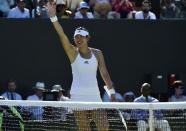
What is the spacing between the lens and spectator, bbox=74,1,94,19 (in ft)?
53.8

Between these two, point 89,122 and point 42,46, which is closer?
point 89,122

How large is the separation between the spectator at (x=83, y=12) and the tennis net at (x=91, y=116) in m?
6.13

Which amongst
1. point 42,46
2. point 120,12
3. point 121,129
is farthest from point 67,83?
point 121,129

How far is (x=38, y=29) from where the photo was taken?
16359 millimetres

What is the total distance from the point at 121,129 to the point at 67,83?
6.78m

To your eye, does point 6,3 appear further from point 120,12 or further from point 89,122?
point 89,122

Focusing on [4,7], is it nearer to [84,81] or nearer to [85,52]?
[85,52]

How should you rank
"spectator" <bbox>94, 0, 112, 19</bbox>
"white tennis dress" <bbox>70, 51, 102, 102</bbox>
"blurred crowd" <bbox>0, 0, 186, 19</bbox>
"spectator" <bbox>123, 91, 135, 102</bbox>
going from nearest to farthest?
1. "white tennis dress" <bbox>70, 51, 102, 102</bbox>
2. "spectator" <bbox>123, 91, 135, 102</bbox>
3. "blurred crowd" <bbox>0, 0, 186, 19</bbox>
4. "spectator" <bbox>94, 0, 112, 19</bbox>

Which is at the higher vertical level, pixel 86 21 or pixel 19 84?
pixel 86 21

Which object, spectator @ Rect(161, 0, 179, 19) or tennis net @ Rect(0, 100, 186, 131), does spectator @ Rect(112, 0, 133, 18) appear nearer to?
spectator @ Rect(161, 0, 179, 19)

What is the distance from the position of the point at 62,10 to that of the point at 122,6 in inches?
52.8

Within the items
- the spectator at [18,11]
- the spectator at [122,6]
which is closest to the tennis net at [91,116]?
the spectator at [18,11]

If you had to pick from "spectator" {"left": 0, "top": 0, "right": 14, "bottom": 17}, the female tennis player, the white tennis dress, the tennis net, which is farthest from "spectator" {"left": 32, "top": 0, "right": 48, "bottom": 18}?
the white tennis dress

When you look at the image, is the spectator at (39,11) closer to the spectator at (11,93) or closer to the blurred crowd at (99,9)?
the blurred crowd at (99,9)
